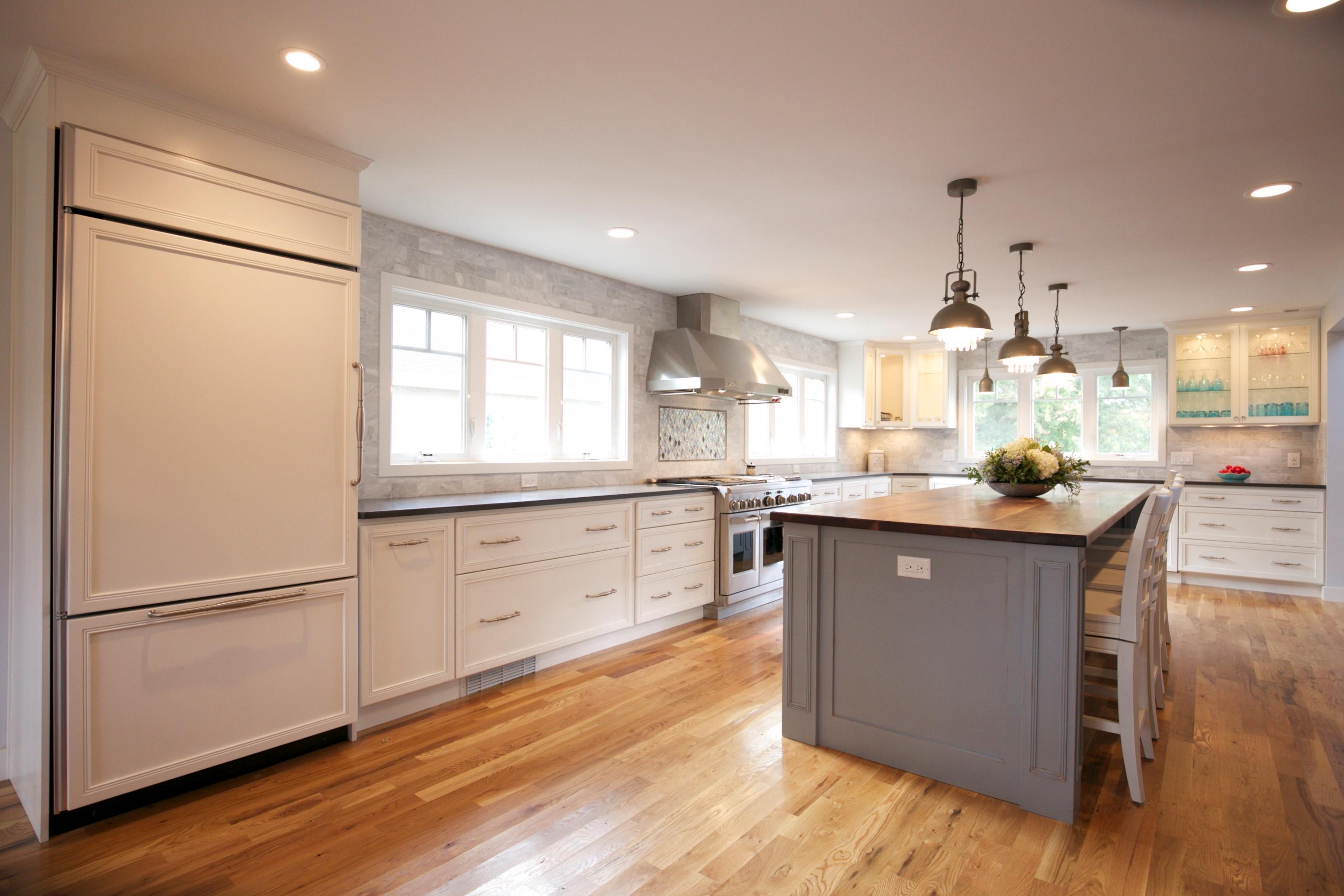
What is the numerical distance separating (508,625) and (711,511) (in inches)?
66.7

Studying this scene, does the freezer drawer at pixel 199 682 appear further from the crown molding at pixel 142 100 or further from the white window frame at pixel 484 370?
the crown molding at pixel 142 100

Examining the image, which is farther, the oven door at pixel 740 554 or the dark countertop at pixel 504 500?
the oven door at pixel 740 554

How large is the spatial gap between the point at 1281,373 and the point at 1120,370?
1203 millimetres

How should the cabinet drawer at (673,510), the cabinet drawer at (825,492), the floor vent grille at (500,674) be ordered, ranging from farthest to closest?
the cabinet drawer at (825,492)
the cabinet drawer at (673,510)
the floor vent grille at (500,674)

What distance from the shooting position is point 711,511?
4.55 meters

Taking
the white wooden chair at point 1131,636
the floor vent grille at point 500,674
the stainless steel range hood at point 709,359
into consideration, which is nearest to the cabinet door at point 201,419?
the floor vent grille at point 500,674

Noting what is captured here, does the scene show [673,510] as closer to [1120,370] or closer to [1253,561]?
[1120,370]

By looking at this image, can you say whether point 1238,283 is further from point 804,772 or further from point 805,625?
point 804,772

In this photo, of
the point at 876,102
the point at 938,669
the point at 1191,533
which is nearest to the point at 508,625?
the point at 938,669

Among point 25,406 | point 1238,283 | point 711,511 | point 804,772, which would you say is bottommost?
point 804,772

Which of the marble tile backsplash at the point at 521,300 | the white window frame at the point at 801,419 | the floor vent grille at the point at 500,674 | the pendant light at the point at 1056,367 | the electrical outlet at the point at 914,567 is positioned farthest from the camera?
the white window frame at the point at 801,419

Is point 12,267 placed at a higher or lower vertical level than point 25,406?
higher

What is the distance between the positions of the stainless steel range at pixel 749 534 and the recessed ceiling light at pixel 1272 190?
284 cm

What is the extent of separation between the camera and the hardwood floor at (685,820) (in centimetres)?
183
